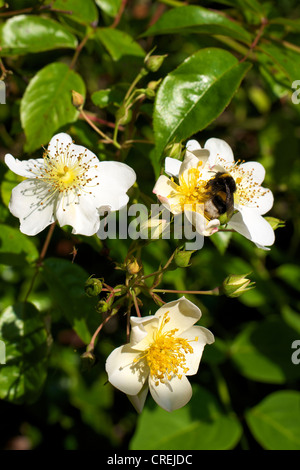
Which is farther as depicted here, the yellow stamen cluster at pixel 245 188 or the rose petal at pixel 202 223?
the yellow stamen cluster at pixel 245 188

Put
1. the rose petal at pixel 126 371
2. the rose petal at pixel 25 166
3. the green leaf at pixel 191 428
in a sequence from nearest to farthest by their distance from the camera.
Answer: the rose petal at pixel 126 371
the rose petal at pixel 25 166
the green leaf at pixel 191 428

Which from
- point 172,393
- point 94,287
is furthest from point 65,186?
point 172,393

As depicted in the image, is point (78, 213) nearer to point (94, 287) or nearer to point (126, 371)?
point (94, 287)

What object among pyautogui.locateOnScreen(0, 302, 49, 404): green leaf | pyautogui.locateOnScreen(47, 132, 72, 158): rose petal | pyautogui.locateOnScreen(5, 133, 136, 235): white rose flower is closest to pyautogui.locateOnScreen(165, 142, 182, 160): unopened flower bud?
pyautogui.locateOnScreen(5, 133, 136, 235): white rose flower

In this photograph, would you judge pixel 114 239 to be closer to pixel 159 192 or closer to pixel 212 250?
pixel 159 192

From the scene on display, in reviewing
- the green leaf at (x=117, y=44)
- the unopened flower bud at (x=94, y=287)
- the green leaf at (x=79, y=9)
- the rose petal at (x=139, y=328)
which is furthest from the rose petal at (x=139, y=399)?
the green leaf at (x=79, y=9)

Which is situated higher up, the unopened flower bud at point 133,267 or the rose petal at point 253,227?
the rose petal at point 253,227

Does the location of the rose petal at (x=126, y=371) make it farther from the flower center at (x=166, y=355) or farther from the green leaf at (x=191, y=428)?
the green leaf at (x=191, y=428)
